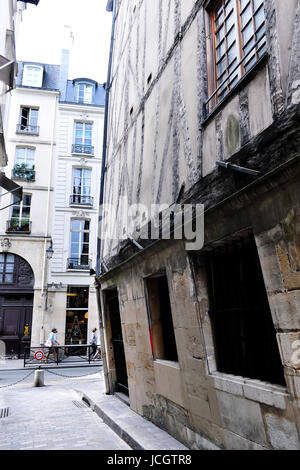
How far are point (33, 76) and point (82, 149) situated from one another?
15.3 feet

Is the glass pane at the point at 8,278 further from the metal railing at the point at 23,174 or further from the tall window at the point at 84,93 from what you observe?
the tall window at the point at 84,93

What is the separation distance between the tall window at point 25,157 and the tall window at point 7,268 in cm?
418

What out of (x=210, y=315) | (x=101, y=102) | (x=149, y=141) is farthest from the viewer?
(x=101, y=102)

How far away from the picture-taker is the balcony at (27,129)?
16062 mm

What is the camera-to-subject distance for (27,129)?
643 inches

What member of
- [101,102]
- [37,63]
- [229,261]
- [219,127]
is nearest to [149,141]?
[219,127]

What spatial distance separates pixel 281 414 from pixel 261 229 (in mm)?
1149

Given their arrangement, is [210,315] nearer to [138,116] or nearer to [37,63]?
[138,116]

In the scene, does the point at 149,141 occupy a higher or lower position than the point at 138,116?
lower

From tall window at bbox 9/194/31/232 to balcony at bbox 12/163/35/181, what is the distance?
3.07 feet

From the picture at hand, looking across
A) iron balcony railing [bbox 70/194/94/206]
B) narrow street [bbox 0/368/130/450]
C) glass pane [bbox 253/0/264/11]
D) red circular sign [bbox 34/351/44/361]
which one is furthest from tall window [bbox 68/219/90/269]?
glass pane [bbox 253/0/264/11]

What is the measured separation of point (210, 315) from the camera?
10.3ft

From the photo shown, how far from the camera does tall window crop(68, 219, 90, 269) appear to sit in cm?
1509

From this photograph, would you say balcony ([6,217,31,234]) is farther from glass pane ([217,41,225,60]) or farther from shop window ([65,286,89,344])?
glass pane ([217,41,225,60])
